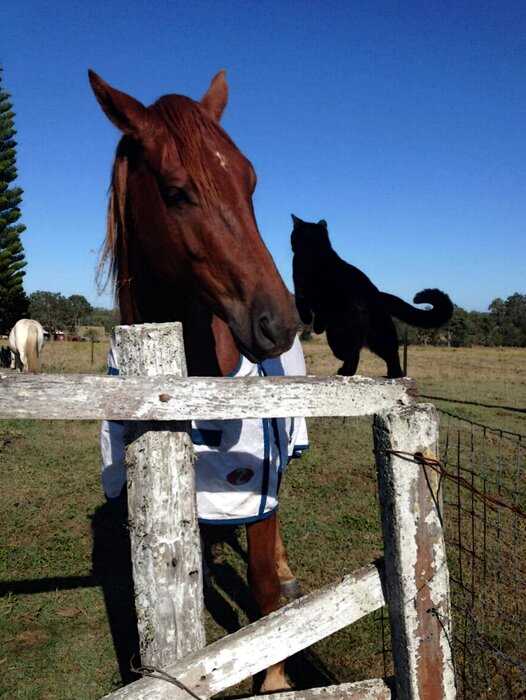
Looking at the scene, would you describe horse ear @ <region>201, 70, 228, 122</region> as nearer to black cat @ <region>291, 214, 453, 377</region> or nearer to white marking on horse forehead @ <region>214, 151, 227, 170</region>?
white marking on horse forehead @ <region>214, 151, 227, 170</region>

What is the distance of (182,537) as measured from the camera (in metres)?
1.52

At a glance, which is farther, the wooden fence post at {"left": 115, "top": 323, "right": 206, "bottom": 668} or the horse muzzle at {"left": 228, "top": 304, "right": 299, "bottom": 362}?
the horse muzzle at {"left": 228, "top": 304, "right": 299, "bottom": 362}

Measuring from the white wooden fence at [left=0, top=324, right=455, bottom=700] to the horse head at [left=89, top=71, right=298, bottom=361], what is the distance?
0.83ft

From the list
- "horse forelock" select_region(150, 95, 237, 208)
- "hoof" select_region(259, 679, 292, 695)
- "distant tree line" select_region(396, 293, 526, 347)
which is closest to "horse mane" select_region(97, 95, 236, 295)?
"horse forelock" select_region(150, 95, 237, 208)

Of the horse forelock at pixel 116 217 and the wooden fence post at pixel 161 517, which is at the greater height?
the horse forelock at pixel 116 217

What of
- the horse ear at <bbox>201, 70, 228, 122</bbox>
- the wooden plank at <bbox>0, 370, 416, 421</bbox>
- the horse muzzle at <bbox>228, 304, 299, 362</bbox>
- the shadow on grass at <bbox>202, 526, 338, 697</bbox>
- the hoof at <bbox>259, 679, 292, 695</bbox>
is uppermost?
the horse ear at <bbox>201, 70, 228, 122</bbox>

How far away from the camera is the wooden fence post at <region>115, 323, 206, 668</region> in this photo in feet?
4.92

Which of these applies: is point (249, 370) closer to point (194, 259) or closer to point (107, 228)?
point (194, 259)

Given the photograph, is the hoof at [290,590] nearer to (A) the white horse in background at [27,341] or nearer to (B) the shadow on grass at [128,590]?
(B) the shadow on grass at [128,590]

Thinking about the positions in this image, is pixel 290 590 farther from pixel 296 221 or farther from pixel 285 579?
pixel 296 221

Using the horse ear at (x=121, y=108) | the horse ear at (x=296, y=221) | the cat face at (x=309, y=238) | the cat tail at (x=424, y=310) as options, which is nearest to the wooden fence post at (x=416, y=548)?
the horse ear at (x=121, y=108)

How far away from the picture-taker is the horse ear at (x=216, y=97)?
2.46 m

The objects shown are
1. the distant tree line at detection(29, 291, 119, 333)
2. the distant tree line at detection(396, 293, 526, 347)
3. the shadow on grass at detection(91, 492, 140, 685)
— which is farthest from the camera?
the distant tree line at detection(29, 291, 119, 333)

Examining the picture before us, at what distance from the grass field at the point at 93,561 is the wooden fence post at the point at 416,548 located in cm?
143
